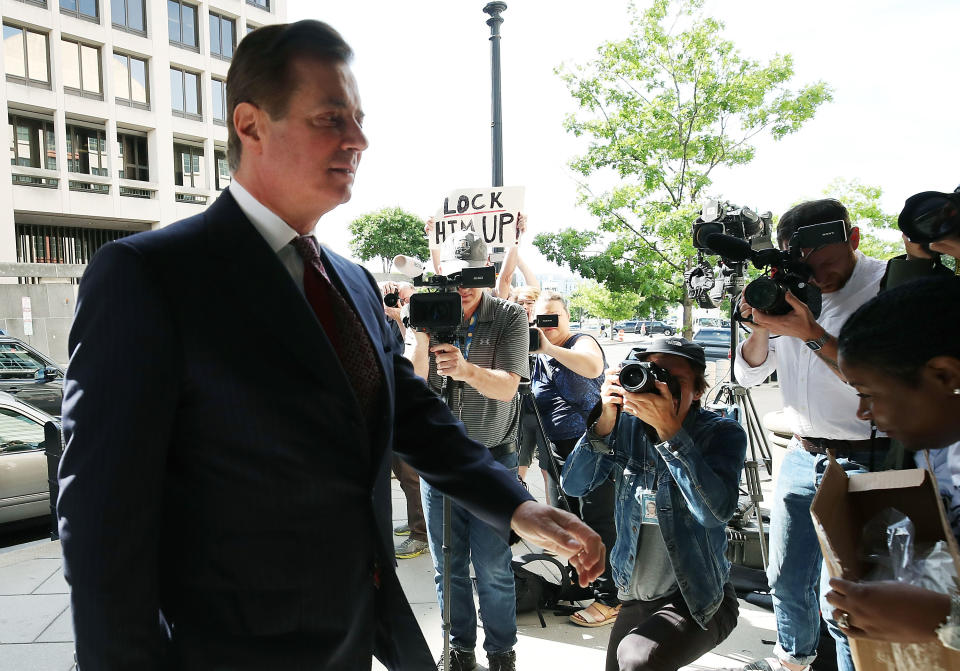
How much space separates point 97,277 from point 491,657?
2.72 meters

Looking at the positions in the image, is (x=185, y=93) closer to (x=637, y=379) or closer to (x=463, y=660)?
(x=463, y=660)

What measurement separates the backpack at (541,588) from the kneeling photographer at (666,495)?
137cm

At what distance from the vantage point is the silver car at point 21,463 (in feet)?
18.8

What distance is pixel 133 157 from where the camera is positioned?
2706 centimetres

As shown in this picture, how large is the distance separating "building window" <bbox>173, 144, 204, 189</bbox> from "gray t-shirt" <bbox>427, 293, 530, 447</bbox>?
94.1 ft

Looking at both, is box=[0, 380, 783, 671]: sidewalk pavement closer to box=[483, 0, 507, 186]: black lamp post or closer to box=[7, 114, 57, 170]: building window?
box=[483, 0, 507, 186]: black lamp post

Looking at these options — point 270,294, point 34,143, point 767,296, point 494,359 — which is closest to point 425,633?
point 494,359

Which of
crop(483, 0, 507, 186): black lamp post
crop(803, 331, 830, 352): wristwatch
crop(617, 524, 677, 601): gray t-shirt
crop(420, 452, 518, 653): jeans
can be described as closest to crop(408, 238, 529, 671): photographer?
crop(420, 452, 518, 653): jeans

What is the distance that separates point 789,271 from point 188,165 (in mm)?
30280

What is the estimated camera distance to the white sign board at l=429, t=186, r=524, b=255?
19.2ft

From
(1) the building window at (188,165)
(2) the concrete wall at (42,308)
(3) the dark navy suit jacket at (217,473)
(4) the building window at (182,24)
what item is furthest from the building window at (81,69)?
(3) the dark navy suit jacket at (217,473)

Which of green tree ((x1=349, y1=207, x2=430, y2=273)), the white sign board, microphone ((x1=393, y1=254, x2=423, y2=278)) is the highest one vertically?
green tree ((x1=349, y1=207, x2=430, y2=273))

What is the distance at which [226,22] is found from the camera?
92.9 ft

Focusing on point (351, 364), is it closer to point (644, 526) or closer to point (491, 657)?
point (644, 526)
